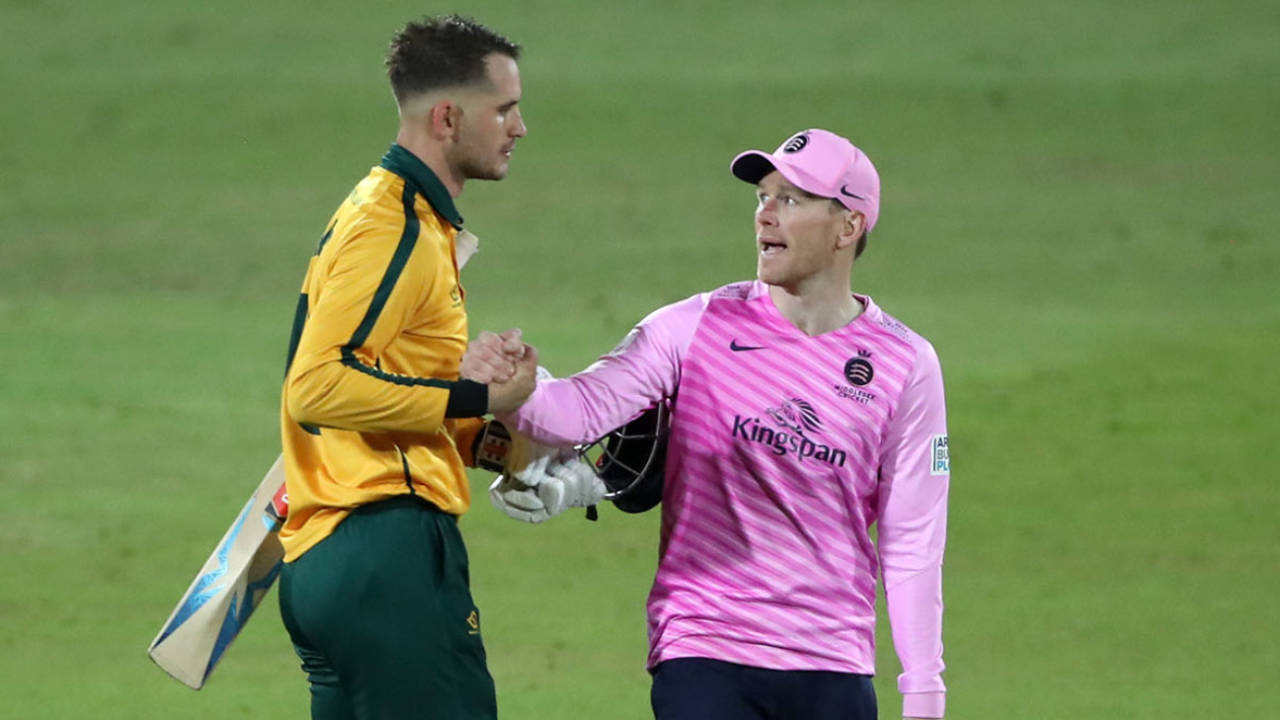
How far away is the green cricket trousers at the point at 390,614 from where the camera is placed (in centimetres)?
439

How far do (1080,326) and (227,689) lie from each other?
26.7ft

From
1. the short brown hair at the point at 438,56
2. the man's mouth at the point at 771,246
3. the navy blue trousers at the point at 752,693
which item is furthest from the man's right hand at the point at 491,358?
the navy blue trousers at the point at 752,693

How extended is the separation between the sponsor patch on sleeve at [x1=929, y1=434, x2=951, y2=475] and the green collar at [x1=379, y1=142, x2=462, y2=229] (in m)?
1.25

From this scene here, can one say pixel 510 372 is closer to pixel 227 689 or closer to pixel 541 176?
pixel 227 689

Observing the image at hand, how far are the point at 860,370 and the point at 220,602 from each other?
1.62 m

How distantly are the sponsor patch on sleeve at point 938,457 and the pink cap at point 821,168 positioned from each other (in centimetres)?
54

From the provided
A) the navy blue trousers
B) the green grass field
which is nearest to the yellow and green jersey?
the navy blue trousers

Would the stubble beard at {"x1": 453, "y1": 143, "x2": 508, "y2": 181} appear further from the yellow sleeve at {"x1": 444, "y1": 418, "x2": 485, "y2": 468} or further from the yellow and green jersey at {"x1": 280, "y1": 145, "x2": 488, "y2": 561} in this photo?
the yellow sleeve at {"x1": 444, "y1": 418, "x2": 485, "y2": 468}

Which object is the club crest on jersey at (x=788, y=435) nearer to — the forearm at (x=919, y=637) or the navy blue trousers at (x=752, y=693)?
the forearm at (x=919, y=637)

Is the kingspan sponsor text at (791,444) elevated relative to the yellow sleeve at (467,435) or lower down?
elevated

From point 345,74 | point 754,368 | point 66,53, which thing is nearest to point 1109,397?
point 754,368

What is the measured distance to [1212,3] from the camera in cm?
2292

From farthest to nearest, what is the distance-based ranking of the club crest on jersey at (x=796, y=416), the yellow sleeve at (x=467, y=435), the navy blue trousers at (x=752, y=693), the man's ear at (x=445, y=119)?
the yellow sleeve at (x=467, y=435), the club crest on jersey at (x=796, y=416), the navy blue trousers at (x=752, y=693), the man's ear at (x=445, y=119)

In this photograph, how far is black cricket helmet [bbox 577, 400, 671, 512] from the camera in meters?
4.86
